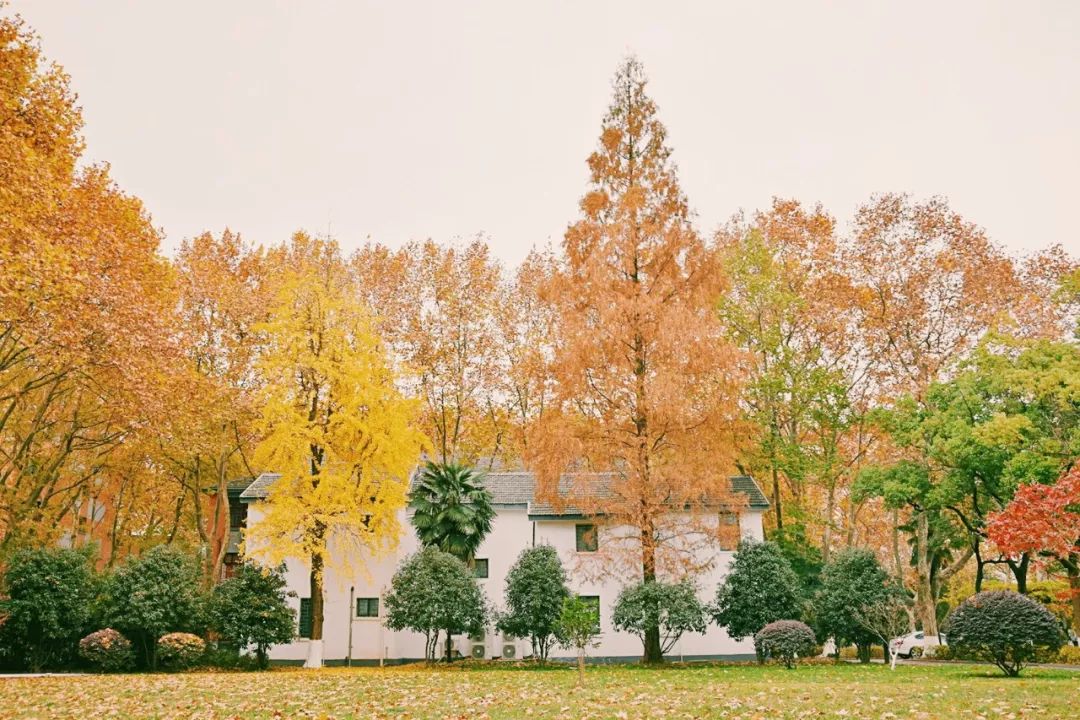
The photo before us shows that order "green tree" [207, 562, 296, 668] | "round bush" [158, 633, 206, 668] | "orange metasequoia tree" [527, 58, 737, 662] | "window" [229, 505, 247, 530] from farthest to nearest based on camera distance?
1. "window" [229, 505, 247, 530]
2. "green tree" [207, 562, 296, 668]
3. "round bush" [158, 633, 206, 668]
4. "orange metasequoia tree" [527, 58, 737, 662]

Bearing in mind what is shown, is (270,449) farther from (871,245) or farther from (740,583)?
(871,245)

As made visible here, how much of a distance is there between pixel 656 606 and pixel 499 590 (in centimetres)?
908

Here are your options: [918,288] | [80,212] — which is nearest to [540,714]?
[80,212]

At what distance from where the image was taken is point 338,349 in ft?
86.5

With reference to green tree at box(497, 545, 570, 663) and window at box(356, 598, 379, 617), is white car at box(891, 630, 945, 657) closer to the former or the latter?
green tree at box(497, 545, 570, 663)

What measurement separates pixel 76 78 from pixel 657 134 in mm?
15834

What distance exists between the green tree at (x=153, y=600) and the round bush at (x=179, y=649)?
31cm

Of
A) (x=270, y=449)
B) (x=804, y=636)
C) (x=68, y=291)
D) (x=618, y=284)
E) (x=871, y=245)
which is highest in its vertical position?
(x=871, y=245)

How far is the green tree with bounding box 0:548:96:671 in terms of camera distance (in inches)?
933

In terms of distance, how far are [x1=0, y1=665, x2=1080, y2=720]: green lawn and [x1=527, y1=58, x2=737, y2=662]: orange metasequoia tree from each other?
5475 millimetres

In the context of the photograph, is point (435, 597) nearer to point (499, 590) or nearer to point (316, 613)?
point (316, 613)

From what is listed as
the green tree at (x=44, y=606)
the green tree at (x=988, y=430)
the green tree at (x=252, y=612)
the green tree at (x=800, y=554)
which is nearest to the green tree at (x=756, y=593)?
the green tree at (x=988, y=430)

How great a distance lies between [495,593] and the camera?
30906mm

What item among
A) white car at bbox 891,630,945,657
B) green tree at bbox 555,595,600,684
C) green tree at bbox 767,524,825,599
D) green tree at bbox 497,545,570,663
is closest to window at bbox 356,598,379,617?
green tree at bbox 497,545,570,663
